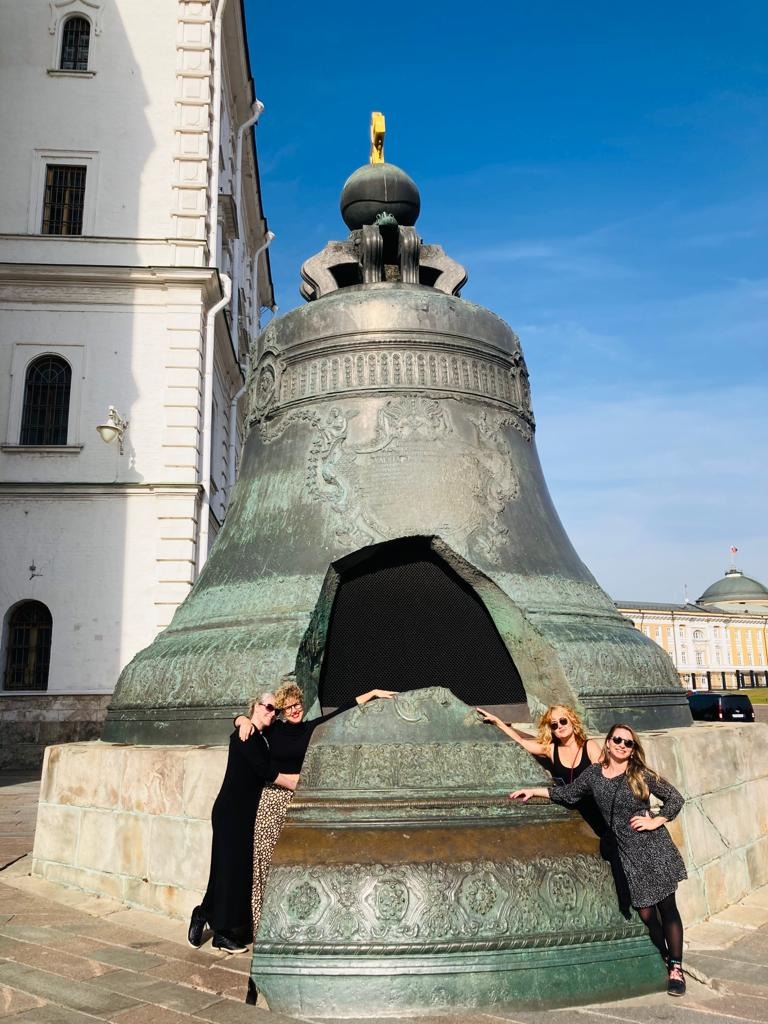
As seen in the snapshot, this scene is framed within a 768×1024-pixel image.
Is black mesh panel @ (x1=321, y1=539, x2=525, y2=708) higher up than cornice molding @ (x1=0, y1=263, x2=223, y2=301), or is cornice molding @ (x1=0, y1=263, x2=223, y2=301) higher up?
cornice molding @ (x1=0, y1=263, x2=223, y2=301)

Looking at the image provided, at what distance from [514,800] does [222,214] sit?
18.6 m

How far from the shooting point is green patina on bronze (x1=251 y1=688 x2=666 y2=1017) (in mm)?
2344

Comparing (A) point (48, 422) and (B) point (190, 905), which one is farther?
(A) point (48, 422)

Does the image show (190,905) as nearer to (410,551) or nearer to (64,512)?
(410,551)

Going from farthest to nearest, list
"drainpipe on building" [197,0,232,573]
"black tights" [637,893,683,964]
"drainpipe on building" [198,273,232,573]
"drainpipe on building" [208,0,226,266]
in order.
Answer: "drainpipe on building" [208,0,226,266] → "drainpipe on building" [197,0,232,573] → "drainpipe on building" [198,273,232,573] → "black tights" [637,893,683,964]

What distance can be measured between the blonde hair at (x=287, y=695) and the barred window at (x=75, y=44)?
17.8 meters

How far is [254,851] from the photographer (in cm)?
302

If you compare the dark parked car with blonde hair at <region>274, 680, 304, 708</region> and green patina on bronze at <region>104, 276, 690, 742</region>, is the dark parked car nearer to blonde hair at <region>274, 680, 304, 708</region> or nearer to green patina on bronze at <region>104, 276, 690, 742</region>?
green patina on bronze at <region>104, 276, 690, 742</region>

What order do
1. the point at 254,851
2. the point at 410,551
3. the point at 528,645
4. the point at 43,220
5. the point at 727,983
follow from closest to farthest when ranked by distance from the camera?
1. the point at 727,983
2. the point at 254,851
3. the point at 528,645
4. the point at 410,551
5. the point at 43,220

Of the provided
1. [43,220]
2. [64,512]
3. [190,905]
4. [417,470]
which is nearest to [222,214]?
[43,220]

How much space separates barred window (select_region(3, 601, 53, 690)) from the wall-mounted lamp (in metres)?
2.97

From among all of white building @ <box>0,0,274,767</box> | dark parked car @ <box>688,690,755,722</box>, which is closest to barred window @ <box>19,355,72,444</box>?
white building @ <box>0,0,274,767</box>

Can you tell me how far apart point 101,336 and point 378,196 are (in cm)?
1200

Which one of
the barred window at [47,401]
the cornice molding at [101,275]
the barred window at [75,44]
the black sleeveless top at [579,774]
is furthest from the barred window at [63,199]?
the black sleeveless top at [579,774]
